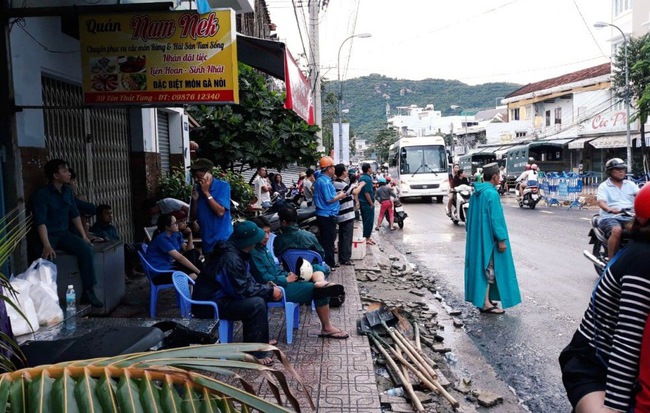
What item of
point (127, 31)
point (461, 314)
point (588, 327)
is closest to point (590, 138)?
point (461, 314)

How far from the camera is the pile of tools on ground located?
4.69m

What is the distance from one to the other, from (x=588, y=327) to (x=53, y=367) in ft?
7.04

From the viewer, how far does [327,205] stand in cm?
946

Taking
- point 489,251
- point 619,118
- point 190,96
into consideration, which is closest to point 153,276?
point 190,96

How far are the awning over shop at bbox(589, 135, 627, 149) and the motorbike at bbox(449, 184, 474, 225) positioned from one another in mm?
18781

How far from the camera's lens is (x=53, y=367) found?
1217 mm

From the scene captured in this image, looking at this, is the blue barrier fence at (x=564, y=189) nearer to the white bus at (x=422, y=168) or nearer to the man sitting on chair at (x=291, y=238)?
the white bus at (x=422, y=168)

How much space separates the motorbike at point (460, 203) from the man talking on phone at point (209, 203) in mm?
10687

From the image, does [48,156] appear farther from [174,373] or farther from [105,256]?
[174,373]

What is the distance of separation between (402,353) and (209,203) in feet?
8.35

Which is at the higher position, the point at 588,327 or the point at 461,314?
the point at 588,327

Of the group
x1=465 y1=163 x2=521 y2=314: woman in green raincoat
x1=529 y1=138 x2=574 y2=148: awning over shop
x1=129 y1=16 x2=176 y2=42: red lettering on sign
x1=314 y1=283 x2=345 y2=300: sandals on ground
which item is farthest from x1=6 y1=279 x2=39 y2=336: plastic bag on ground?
A: x1=529 y1=138 x2=574 y2=148: awning over shop

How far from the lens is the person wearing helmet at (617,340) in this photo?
2.16m

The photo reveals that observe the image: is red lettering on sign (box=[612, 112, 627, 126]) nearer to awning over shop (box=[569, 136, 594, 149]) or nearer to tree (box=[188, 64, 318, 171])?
awning over shop (box=[569, 136, 594, 149])
